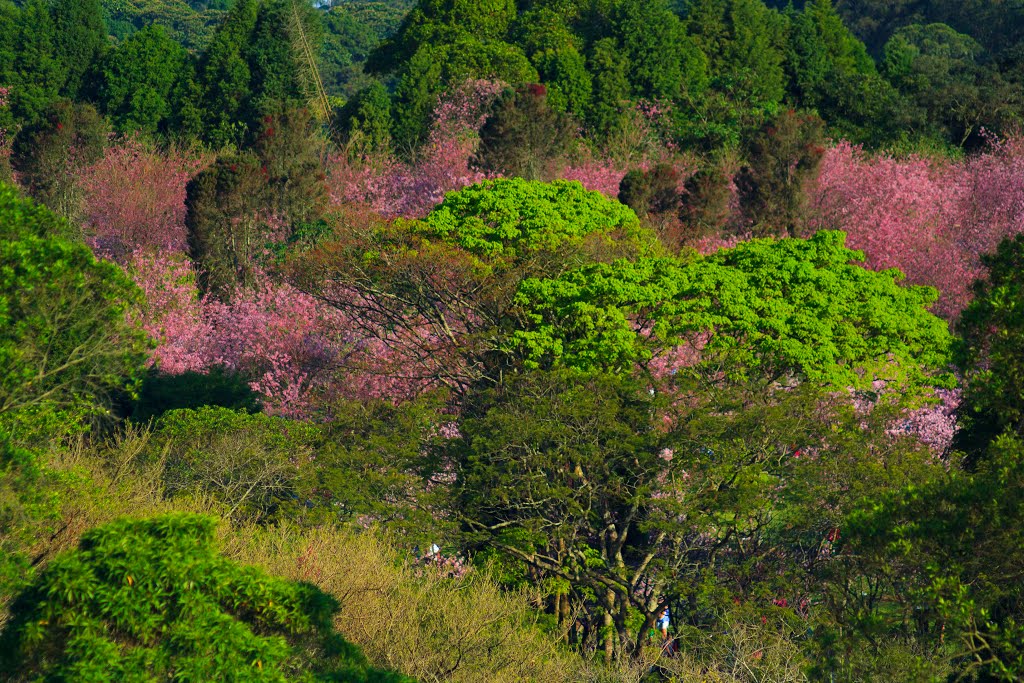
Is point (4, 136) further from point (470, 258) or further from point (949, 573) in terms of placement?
point (949, 573)

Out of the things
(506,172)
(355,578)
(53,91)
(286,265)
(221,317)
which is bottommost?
(53,91)

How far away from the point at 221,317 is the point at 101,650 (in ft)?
88.8

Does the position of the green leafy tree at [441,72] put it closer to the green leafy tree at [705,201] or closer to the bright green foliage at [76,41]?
the bright green foliage at [76,41]

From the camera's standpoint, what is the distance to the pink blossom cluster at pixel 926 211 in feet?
117

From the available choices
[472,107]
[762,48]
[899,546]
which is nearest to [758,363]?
[899,546]

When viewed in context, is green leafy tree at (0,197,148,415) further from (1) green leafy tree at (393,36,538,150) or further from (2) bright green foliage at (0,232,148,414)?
(1) green leafy tree at (393,36,538,150)

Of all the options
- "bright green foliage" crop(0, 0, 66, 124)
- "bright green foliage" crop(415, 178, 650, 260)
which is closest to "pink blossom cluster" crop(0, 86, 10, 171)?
"bright green foliage" crop(0, 0, 66, 124)

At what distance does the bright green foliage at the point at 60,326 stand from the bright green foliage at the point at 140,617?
906cm

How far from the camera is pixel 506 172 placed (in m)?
40.9

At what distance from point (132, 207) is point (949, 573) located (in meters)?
34.9

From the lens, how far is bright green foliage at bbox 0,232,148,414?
18.8 m

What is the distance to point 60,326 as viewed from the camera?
19688mm

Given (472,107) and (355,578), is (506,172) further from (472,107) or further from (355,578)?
(355,578)

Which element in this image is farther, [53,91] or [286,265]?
[53,91]
